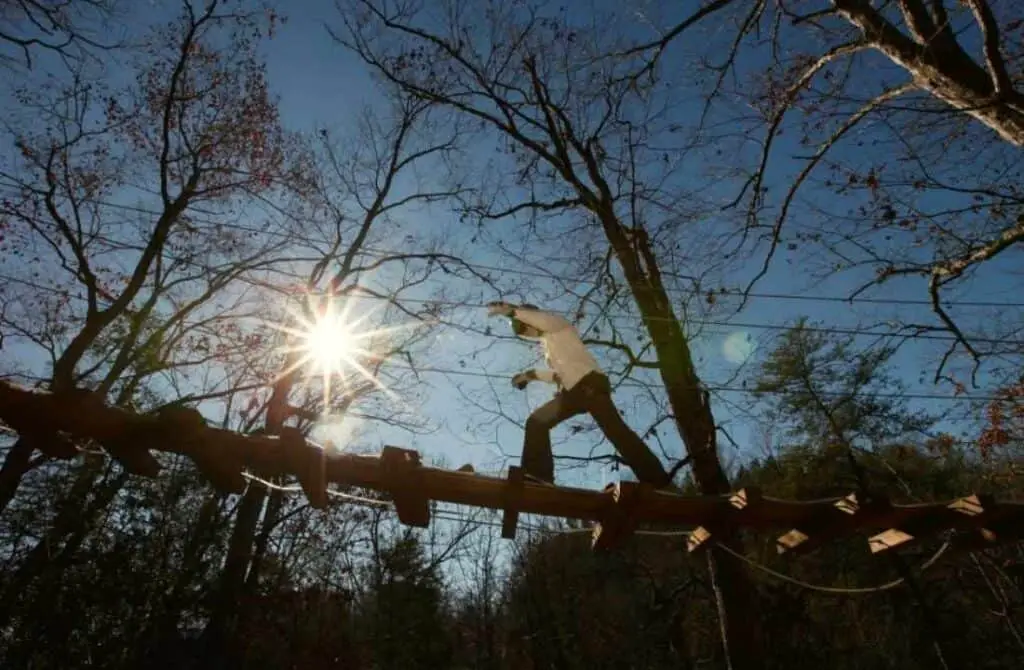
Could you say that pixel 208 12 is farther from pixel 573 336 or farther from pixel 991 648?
pixel 991 648

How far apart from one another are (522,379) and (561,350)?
1.77ft

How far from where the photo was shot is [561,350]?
6043 mm

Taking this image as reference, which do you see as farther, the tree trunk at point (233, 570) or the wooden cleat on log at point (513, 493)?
the tree trunk at point (233, 570)

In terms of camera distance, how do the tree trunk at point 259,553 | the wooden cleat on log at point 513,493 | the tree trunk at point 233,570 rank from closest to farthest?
the wooden cleat on log at point 513,493 → the tree trunk at point 233,570 → the tree trunk at point 259,553

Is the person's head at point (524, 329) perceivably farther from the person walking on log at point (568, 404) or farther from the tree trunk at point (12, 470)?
the tree trunk at point (12, 470)

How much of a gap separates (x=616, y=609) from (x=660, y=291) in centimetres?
2063

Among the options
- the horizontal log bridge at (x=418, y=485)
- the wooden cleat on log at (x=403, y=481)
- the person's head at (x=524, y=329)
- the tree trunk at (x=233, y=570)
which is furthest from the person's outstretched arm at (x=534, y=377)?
the tree trunk at (x=233, y=570)

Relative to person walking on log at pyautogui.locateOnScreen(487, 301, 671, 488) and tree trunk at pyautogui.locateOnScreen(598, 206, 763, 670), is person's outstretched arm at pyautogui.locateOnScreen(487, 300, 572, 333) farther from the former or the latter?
tree trunk at pyautogui.locateOnScreen(598, 206, 763, 670)

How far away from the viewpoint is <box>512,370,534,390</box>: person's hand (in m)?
6.17

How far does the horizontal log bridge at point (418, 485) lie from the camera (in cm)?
405

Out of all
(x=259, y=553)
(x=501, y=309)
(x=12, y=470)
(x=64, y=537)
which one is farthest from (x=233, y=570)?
(x=501, y=309)

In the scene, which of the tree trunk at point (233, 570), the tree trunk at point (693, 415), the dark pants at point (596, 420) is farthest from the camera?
the tree trunk at point (233, 570)

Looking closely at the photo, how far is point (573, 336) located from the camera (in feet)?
20.0

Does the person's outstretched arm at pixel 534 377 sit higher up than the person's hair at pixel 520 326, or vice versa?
the person's hair at pixel 520 326
